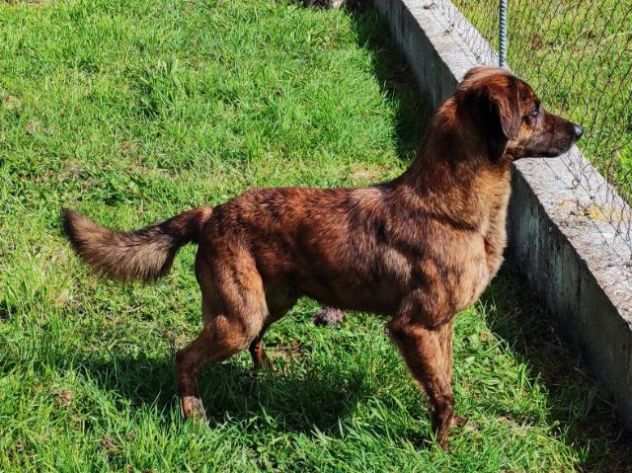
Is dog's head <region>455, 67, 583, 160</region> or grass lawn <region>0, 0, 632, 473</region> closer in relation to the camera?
dog's head <region>455, 67, 583, 160</region>

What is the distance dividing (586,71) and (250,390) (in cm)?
360

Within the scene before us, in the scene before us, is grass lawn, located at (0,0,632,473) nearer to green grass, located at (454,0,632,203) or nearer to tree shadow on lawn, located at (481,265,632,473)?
tree shadow on lawn, located at (481,265,632,473)

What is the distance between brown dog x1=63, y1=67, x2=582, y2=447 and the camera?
147 inches

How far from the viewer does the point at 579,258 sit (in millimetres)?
4316

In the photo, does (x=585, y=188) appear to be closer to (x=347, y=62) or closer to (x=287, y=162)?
(x=287, y=162)

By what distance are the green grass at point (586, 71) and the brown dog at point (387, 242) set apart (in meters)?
1.26

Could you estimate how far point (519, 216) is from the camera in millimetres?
5133

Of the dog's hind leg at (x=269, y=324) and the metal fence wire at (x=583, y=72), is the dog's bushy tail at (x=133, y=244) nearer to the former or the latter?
the dog's hind leg at (x=269, y=324)

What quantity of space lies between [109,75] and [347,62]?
2015mm

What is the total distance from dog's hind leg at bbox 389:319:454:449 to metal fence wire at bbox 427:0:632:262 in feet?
A: 3.68

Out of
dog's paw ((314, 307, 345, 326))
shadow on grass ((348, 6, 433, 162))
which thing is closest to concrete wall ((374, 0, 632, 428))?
dog's paw ((314, 307, 345, 326))

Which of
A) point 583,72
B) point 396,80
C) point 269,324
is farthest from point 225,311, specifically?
point 396,80

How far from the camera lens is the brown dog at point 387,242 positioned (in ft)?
12.2

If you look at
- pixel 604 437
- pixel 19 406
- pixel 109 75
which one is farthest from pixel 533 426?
pixel 109 75
